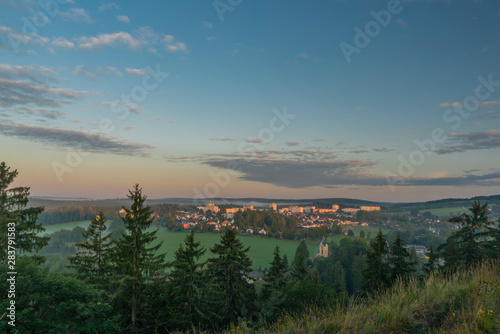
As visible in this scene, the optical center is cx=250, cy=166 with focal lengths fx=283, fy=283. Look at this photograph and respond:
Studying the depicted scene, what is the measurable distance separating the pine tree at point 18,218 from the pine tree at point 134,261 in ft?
26.6

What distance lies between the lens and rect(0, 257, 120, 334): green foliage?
48.1 ft

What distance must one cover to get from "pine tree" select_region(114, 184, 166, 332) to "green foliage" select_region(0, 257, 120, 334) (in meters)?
3.89

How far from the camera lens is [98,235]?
98.5ft

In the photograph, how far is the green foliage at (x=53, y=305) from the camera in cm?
1467

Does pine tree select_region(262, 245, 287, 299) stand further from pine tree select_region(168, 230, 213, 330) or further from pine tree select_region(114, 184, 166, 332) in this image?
pine tree select_region(114, 184, 166, 332)

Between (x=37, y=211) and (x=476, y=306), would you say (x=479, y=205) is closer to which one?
(x=476, y=306)

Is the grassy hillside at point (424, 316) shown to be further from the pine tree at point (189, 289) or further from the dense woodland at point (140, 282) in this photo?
the pine tree at point (189, 289)

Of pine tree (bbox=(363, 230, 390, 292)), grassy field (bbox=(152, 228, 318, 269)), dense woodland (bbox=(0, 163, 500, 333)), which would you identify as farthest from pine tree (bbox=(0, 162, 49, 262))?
grassy field (bbox=(152, 228, 318, 269))

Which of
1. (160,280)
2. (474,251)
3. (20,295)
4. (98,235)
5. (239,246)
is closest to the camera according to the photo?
(20,295)

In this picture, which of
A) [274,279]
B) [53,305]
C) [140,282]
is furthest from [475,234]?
[53,305]

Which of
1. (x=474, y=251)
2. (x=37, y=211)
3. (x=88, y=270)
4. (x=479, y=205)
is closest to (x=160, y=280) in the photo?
(x=88, y=270)

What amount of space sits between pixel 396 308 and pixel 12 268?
2008 centimetres

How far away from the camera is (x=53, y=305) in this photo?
16016 mm

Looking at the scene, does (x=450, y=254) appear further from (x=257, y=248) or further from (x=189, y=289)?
(x=257, y=248)
